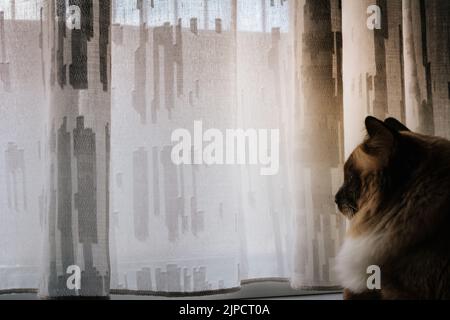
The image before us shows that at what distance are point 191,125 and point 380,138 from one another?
415 millimetres

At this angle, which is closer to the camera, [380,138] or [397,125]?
[380,138]

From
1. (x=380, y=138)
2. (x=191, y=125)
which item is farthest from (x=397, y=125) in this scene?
(x=191, y=125)

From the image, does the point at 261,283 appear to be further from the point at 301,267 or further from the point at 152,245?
the point at 152,245

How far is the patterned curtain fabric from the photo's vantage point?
111 cm

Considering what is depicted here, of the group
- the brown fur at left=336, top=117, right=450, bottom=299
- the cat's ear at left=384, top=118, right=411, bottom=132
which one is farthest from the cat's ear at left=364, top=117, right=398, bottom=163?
the cat's ear at left=384, top=118, right=411, bottom=132

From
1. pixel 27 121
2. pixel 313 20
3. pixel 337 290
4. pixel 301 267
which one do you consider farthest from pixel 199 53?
pixel 337 290

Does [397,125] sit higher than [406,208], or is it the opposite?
[397,125]

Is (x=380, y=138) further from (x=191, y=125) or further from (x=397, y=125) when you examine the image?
(x=191, y=125)

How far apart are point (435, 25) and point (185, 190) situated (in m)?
0.76

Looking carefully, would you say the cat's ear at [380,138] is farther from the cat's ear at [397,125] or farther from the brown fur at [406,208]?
the cat's ear at [397,125]

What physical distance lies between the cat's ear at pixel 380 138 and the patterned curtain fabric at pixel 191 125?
21 centimetres

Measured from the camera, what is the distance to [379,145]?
102 centimetres

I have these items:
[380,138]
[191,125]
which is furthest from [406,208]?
[191,125]

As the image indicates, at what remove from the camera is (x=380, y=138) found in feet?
3.35
